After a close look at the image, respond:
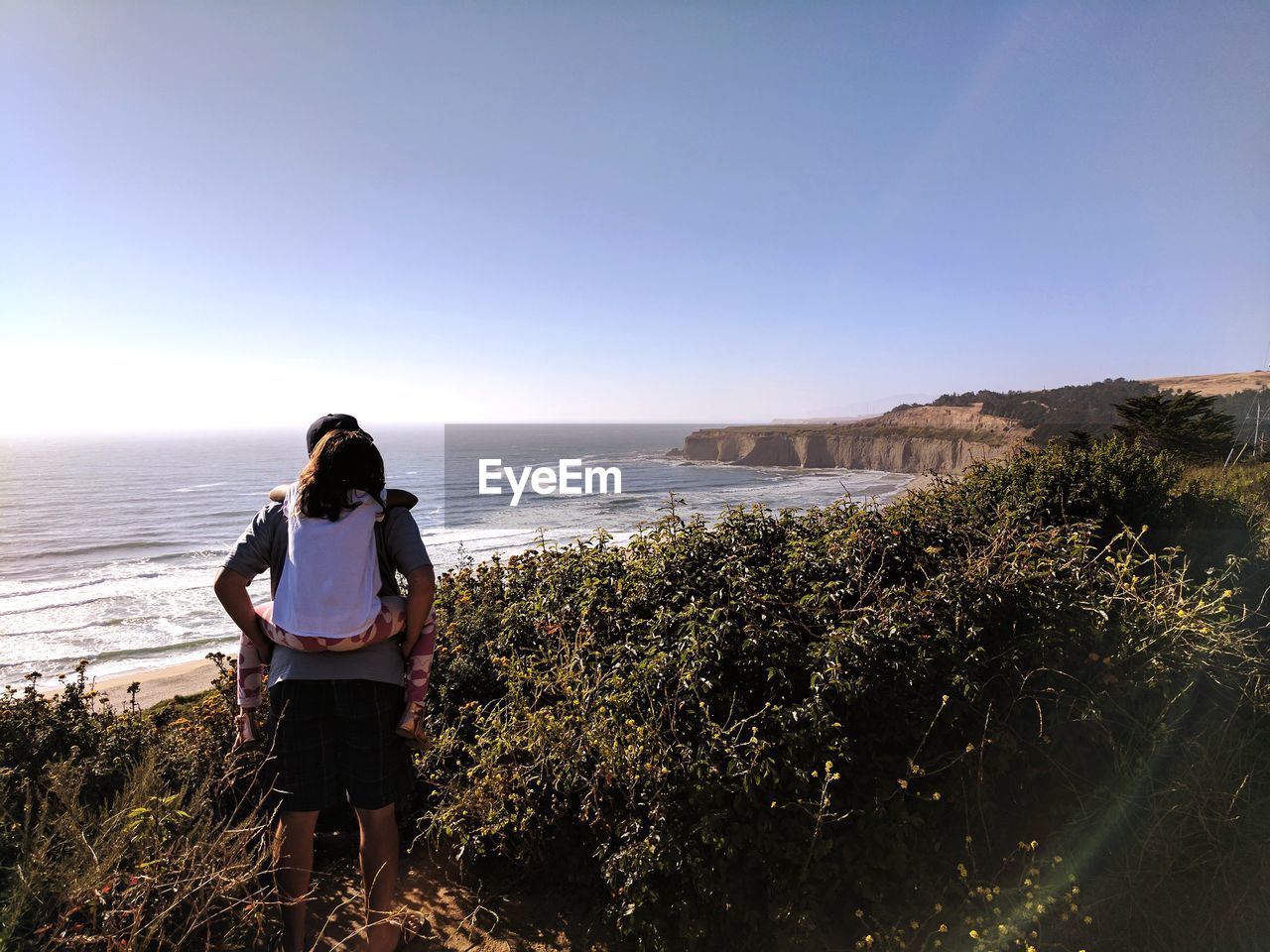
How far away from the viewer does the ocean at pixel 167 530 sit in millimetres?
18141

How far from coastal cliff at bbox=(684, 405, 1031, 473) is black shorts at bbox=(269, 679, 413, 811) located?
64.1 m

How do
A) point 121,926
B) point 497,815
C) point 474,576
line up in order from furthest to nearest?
1. point 474,576
2. point 497,815
3. point 121,926

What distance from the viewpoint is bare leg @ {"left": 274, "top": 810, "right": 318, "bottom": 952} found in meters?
2.30

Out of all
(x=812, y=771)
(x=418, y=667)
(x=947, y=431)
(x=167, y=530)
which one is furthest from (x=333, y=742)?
(x=947, y=431)

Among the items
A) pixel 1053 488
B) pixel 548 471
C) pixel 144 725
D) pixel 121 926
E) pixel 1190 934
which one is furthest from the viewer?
pixel 548 471

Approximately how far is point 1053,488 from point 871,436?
8539cm

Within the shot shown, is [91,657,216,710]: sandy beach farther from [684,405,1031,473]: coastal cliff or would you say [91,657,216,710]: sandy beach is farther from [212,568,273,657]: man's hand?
[684,405,1031,473]: coastal cliff

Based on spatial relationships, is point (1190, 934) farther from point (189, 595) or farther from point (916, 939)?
point (189, 595)

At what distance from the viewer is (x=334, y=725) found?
2.30 m

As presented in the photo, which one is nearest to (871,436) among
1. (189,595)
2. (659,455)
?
(659,455)

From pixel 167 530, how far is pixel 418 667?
4513cm

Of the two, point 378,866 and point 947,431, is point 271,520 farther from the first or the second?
point 947,431

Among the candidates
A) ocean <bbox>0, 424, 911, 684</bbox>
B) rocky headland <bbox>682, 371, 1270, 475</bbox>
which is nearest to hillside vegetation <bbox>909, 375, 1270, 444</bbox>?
rocky headland <bbox>682, 371, 1270, 475</bbox>

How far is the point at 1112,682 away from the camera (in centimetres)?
272
